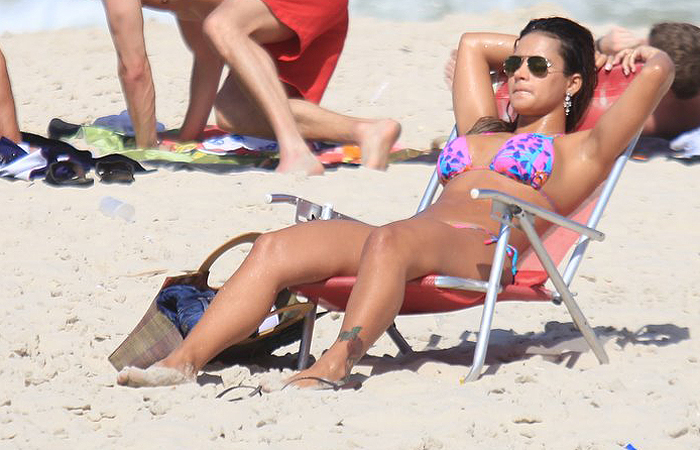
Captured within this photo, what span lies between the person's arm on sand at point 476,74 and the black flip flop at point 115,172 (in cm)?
163

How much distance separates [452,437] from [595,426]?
1.16ft

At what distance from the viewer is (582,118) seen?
441 centimetres

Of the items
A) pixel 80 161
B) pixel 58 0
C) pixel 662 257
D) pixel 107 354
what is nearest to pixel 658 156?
pixel 662 257

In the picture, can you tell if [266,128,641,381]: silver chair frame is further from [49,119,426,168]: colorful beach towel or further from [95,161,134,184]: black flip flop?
[49,119,426,168]: colorful beach towel

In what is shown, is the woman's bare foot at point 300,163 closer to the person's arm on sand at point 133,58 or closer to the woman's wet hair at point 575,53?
the person's arm on sand at point 133,58

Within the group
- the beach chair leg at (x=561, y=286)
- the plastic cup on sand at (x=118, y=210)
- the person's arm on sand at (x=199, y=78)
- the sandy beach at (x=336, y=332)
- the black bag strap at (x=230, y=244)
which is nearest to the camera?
the sandy beach at (x=336, y=332)

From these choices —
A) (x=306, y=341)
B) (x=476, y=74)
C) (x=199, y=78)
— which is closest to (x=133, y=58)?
(x=199, y=78)

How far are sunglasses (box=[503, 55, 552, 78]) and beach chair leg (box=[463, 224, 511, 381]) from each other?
839 mm

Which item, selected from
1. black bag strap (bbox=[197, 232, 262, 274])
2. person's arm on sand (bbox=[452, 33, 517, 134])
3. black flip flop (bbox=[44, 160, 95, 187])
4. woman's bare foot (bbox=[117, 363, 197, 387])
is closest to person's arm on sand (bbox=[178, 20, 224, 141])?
black flip flop (bbox=[44, 160, 95, 187])

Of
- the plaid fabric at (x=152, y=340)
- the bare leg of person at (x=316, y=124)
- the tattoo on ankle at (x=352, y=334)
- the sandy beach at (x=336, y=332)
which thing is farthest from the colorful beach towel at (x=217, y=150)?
the tattoo on ankle at (x=352, y=334)

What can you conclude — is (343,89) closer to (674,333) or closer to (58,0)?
(674,333)

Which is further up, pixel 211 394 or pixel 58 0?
pixel 211 394

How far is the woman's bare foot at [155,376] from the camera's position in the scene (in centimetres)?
342

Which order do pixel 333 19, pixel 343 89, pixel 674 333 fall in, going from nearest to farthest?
pixel 674 333
pixel 333 19
pixel 343 89
